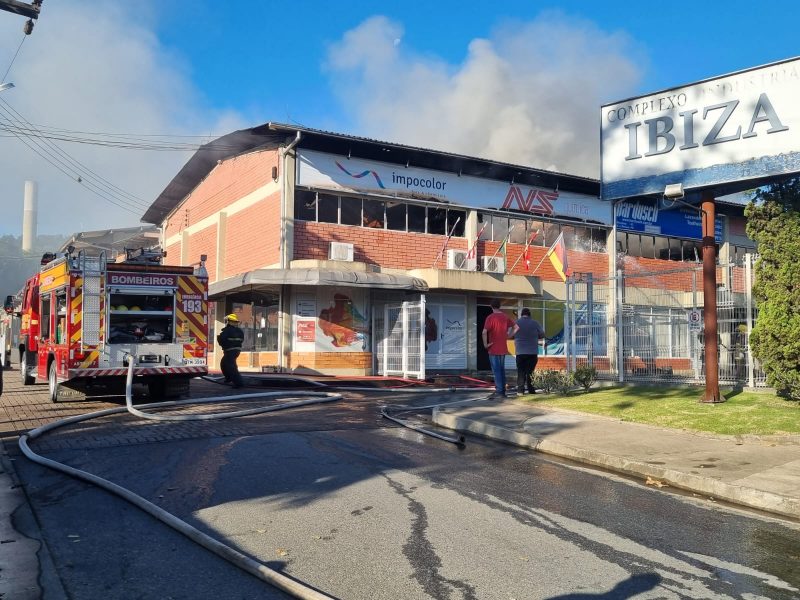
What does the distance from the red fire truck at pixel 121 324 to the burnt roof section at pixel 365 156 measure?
847 cm

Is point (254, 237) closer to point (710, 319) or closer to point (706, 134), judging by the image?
point (706, 134)

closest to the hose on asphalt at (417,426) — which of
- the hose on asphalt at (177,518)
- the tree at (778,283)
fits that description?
the hose on asphalt at (177,518)

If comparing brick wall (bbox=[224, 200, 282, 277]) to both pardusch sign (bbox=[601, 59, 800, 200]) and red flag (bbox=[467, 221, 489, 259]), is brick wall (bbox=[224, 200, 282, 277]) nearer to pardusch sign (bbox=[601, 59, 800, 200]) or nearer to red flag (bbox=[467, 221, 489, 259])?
red flag (bbox=[467, 221, 489, 259])

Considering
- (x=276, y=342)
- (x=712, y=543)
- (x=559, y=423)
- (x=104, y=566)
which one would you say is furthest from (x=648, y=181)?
(x=276, y=342)

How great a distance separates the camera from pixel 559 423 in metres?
9.83

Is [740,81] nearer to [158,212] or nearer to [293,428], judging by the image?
[293,428]

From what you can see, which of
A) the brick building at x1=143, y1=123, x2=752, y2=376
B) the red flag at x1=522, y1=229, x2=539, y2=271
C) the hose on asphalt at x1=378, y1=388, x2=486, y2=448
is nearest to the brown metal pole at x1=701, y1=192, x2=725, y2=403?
the hose on asphalt at x1=378, y1=388, x2=486, y2=448

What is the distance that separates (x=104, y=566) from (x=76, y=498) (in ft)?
6.01

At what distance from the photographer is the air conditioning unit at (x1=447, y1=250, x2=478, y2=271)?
23.1 meters

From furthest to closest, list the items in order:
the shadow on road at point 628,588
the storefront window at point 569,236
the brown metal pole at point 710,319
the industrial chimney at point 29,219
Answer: the industrial chimney at point 29,219, the storefront window at point 569,236, the brown metal pole at point 710,319, the shadow on road at point 628,588

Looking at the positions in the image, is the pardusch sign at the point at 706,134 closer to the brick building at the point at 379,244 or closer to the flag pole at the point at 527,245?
the brick building at the point at 379,244

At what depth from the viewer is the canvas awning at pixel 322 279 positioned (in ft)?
62.8

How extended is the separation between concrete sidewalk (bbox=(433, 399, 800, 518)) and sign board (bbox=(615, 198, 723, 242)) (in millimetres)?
19023

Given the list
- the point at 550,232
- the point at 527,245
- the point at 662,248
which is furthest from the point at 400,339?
the point at 662,248
